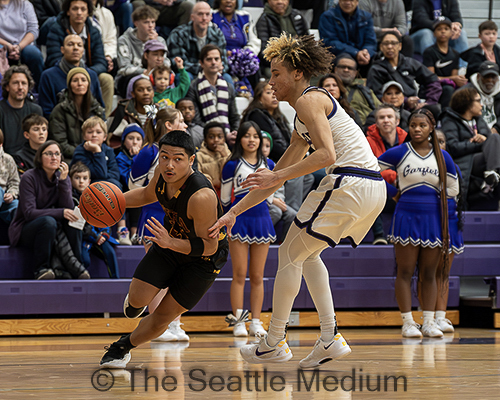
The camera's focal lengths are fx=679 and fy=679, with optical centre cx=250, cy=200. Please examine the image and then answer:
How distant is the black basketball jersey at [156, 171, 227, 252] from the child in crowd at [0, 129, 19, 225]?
2.98m

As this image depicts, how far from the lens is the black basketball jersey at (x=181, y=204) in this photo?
3.49 m

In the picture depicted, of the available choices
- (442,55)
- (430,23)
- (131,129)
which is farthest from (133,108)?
(430,23)

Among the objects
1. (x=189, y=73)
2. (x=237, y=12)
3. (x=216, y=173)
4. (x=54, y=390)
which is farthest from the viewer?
(x=237, y=12)

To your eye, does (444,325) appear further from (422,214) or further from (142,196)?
(142,196)

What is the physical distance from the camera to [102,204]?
3.50 metres

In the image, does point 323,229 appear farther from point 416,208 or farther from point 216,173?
point 216,173

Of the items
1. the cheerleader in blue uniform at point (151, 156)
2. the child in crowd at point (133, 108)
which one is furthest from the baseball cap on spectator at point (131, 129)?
the cheerleader in blue uniform at point (151, 156)

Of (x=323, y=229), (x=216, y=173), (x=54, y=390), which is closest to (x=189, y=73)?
(x=216, y=173)

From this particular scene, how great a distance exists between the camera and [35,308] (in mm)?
5723

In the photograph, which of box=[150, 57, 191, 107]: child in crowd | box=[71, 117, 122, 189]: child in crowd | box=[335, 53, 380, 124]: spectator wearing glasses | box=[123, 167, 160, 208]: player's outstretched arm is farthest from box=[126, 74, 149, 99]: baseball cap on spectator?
box=[123, 167, 160, 208]: player's outstretched arm

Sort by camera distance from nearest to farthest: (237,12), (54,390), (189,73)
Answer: (54,390) < (189,73) < (237,12)

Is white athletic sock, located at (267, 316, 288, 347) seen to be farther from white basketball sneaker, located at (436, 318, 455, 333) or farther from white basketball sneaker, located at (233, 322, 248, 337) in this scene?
white basketball sneaker, located at (436, 318, 455, 333)

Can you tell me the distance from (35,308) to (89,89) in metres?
2.30

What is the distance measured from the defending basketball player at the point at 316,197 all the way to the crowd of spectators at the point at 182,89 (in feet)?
→ 5.88
